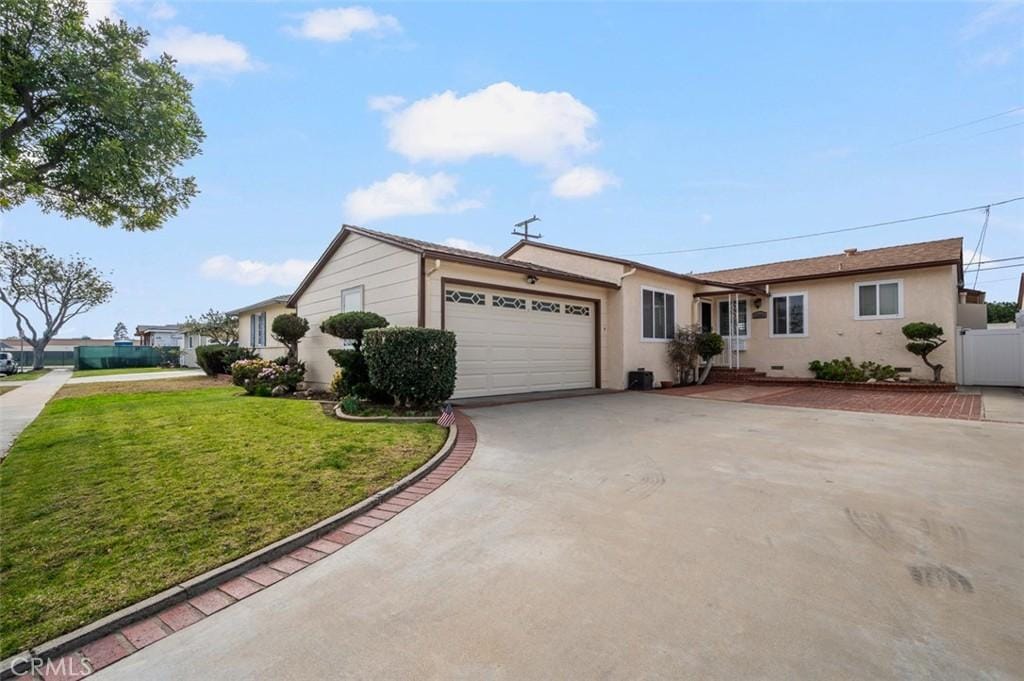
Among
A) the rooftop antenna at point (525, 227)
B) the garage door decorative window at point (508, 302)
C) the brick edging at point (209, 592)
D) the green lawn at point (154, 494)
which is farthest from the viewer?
the rooftop antenna at point (525, 227)

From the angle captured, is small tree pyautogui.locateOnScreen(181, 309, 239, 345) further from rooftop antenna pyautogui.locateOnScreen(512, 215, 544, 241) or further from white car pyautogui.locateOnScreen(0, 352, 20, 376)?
rooftop antenna pyautogui.locateOnScreen(512, 215, 544, 241)

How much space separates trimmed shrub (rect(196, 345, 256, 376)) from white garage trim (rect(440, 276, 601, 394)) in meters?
11.7

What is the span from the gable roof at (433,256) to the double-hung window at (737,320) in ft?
20.4

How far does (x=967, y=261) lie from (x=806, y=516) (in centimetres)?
2442

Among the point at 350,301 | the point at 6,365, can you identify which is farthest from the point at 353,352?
the point at 6,365

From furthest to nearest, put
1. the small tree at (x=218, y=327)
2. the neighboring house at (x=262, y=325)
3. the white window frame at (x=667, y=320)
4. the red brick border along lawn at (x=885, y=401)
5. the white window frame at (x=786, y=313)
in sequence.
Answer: the small tree at (x=218, y=327)
the neighboring house at (x=262, y=325)
the white window frame at (x=786, y=313)
the white window frame at (x=667, y=320)
the red brick border along lawn at (x=885, y=401)

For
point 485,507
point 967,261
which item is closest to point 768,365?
point 967,261

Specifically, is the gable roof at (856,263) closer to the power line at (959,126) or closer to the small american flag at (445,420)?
the power line at (959,126)

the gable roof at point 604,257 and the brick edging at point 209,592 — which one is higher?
the gable roof at point 604,257

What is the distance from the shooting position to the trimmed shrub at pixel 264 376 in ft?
37.9

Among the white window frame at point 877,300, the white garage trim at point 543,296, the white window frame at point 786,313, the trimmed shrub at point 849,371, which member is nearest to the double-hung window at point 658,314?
the white garage trim at point 543,296

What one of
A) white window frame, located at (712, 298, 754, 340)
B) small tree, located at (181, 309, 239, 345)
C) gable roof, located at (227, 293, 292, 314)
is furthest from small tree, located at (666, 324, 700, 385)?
small tree, located at (181, 309, 239, 345)

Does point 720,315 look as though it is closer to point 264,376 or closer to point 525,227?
point 525,227

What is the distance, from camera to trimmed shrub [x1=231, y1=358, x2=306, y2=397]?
455 inches
